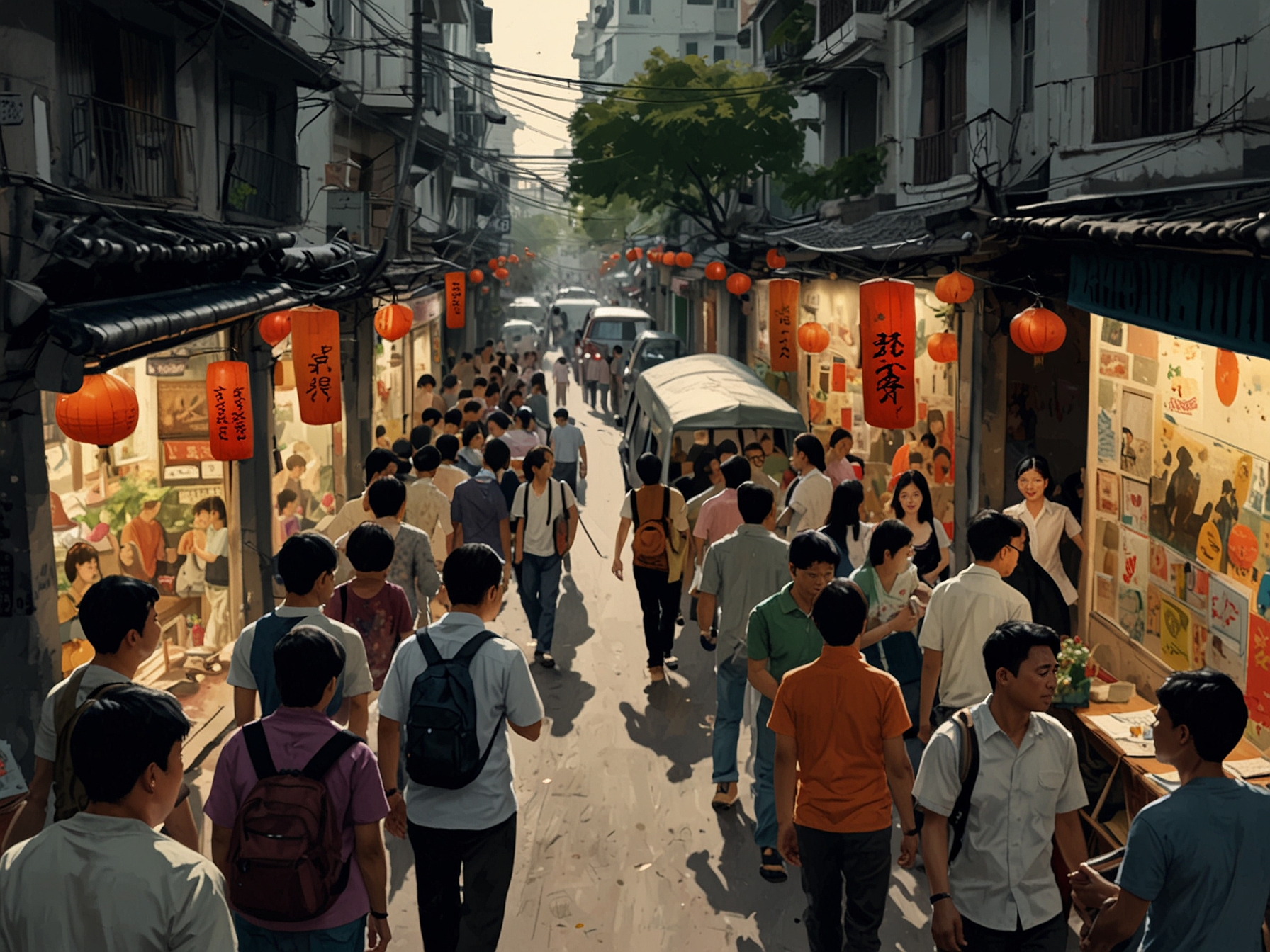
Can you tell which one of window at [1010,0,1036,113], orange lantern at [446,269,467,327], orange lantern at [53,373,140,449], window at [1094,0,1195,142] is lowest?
orange lantern at [53,373,140,449]

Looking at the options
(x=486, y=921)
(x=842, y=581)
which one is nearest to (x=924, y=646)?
(x=842, y=581)

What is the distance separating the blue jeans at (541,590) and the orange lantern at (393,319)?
18.7 ft

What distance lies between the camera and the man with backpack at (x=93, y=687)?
437 cm

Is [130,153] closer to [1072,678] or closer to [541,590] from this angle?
[541,590]

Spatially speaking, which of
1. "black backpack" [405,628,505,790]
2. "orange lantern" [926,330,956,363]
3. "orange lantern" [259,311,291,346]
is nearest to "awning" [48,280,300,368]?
"orange lantern" [259,311,291,346]

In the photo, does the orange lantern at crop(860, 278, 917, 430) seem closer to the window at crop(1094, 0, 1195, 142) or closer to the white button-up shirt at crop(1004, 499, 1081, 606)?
the white button-up shirt at crop(1004, 499, 1081, 606)

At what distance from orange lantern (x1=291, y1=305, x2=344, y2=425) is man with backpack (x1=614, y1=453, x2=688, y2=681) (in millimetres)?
3608

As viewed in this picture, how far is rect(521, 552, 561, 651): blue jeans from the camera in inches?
447

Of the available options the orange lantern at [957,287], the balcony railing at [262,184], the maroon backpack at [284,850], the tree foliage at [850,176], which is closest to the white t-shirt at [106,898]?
the maroon backpack at [284,850]

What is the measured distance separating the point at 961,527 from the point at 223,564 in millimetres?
8215

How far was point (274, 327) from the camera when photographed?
1238 cm

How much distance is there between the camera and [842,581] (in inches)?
210

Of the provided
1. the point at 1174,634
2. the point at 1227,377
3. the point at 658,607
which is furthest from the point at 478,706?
the point at 658,607

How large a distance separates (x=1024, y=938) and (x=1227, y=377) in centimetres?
507
